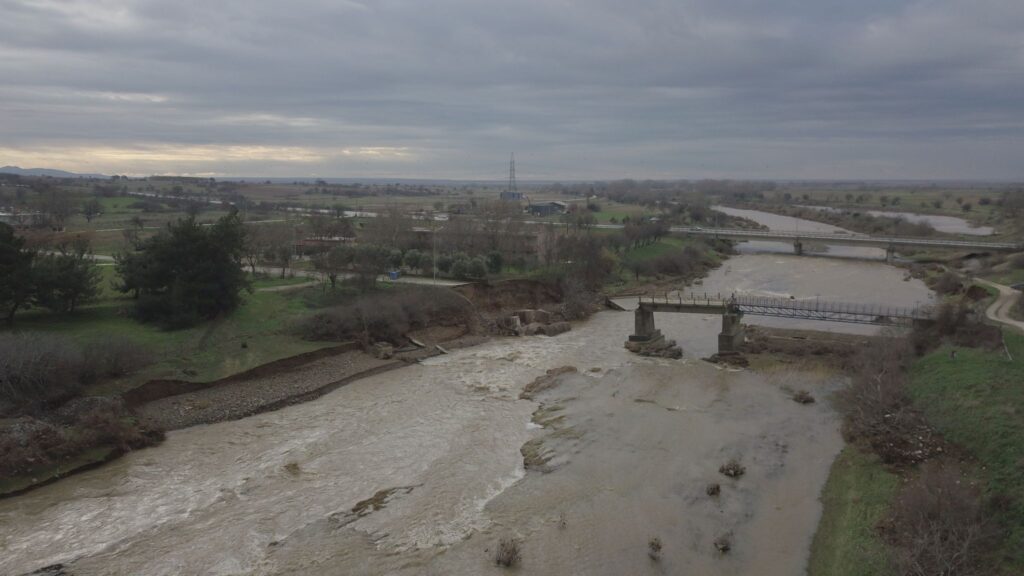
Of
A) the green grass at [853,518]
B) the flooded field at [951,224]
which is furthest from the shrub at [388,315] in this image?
the flooded field at [951,224]

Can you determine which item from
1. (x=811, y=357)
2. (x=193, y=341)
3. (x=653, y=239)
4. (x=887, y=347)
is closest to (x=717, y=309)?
(x=811, y=357)

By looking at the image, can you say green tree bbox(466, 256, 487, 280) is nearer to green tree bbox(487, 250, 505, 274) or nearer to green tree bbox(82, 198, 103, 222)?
green tree bbox(487, 250, 505, 274)

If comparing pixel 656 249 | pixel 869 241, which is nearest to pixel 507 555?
pixel 656 249

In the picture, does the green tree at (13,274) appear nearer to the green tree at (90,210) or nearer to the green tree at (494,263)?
the green tree at (494,263)

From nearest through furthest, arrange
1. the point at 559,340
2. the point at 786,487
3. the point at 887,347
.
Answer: the point at 786,487 < the point at 887,347 < the point at 559,340

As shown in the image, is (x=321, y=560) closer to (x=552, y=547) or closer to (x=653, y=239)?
(x=552, y=547)

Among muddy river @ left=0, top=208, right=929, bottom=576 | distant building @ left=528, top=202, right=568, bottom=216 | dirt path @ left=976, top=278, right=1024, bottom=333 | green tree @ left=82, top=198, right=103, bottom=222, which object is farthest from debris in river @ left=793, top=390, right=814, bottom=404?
distant building @ left=528, top=202, right=568, bottom=216
